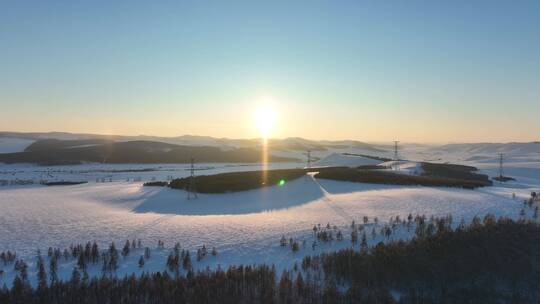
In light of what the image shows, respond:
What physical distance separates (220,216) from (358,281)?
32.6 ft

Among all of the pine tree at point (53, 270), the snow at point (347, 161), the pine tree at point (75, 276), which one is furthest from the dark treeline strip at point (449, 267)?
the snow at point (347, 161)

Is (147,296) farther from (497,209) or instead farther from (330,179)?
(330,179)

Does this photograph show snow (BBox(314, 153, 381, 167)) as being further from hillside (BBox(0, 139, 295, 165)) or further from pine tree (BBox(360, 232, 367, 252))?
pine tree (BBox(360, 232, 367, 252))

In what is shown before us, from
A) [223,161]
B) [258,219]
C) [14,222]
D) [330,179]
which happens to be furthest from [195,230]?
[223,161]

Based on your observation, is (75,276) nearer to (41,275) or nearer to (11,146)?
(41,275)

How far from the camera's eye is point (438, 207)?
59.3ft

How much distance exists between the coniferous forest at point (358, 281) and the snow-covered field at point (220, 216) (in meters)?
1.25

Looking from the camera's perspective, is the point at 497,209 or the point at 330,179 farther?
the point at 330,179

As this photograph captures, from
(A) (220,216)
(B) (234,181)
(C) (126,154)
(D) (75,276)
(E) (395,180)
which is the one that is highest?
(C) (126,154)

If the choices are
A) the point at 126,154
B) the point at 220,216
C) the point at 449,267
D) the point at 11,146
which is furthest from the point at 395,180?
the point at 11,146

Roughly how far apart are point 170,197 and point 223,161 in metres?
66.9

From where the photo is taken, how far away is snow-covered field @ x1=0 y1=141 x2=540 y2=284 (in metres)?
12.3

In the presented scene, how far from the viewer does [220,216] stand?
18.2 metres

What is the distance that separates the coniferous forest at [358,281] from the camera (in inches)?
348
